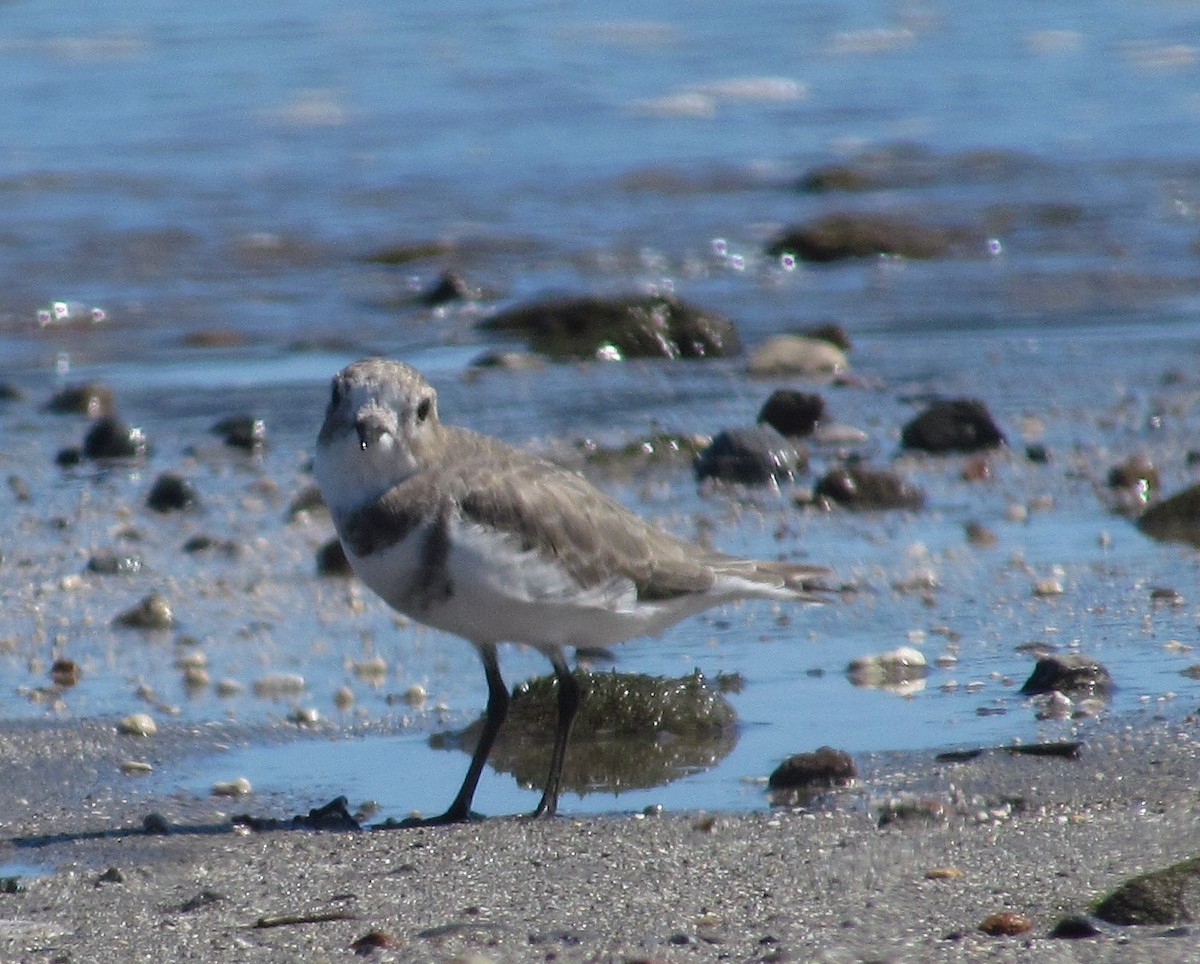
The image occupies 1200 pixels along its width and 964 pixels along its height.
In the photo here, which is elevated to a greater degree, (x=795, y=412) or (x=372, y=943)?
(x=372, y=943)

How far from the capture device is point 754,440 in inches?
289

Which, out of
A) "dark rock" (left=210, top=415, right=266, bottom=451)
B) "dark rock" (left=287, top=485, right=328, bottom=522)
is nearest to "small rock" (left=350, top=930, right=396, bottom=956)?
"dark rock" (left=287, top=485, right=328, bottom=522)

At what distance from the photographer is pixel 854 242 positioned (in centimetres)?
1263

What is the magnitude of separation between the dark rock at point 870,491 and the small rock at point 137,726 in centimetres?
280

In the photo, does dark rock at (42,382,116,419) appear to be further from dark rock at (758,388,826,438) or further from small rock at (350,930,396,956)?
small rock at (350,930,396,956)

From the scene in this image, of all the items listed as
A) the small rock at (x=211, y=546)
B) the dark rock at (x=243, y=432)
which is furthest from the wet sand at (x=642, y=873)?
the dark rock at (x=243, y=432)

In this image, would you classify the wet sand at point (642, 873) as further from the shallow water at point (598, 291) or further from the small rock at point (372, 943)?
the shallow water at point (598, 291)

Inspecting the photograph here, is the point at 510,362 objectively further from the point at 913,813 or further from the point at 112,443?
the point at 913,813

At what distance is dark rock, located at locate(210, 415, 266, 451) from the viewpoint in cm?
816

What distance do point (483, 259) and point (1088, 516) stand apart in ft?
22.1

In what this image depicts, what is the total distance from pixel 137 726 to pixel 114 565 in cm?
158

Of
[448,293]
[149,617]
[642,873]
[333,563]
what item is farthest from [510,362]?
[642,873]

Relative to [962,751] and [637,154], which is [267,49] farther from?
[962,751]

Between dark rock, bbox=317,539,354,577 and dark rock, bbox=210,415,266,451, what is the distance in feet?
5.96
